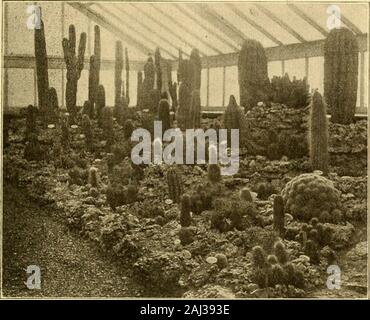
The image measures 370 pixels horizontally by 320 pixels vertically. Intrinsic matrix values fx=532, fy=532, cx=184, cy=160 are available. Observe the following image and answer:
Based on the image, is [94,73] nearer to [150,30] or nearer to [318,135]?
[150,30]

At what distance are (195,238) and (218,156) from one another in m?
0.72

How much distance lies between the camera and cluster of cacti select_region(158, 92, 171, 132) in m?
4.54

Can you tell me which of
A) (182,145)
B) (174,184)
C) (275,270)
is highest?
(182,145)

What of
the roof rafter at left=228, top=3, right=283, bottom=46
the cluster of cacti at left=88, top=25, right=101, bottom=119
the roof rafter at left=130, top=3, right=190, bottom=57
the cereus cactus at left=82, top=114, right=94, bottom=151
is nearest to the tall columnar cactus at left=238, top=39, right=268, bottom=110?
the roof rafter at left=228, top=3, right=283, bottom=46

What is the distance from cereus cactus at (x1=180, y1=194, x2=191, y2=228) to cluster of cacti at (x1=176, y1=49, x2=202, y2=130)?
61 centimetres

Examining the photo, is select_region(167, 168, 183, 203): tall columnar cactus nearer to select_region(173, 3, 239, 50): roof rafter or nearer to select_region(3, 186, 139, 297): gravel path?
select_region(3, 186, 139, 297): gravel path

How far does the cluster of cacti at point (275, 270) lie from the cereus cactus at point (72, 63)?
202 centimetres

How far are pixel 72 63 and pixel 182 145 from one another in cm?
118

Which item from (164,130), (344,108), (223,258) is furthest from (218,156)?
(344,108)

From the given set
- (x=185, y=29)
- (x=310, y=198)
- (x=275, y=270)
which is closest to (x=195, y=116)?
(x=185, y=29)

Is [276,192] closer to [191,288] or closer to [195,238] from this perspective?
[195,238]

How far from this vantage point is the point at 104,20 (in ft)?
15.0

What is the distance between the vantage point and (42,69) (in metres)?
4.55

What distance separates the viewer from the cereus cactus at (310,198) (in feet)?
14.5
